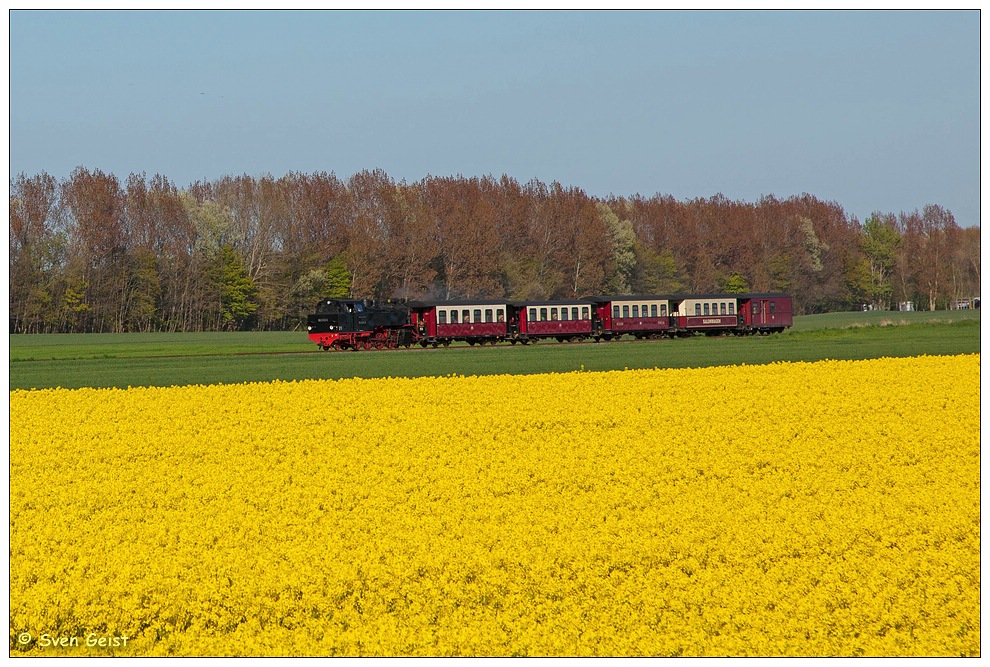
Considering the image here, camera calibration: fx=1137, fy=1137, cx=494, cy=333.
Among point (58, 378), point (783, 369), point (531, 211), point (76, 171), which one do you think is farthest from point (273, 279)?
point (783, 369)

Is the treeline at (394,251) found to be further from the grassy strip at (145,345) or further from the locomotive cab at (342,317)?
the locomotive cab at (342,317)

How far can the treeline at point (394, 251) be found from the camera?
77.6 m

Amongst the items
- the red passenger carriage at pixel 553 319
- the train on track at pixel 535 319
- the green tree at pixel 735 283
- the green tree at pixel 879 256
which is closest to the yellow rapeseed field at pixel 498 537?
the train on track at pixel 535 319

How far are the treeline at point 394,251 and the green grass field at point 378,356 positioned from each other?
1096 centimetres

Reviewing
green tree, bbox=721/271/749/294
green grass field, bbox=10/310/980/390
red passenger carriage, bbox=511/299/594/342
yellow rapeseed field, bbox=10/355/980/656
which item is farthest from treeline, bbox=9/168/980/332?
yellow rapeseed field, bbox=10/355/980/656

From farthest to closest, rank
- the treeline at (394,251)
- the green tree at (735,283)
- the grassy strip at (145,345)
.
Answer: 1. the green tree at (735,283)
2. the treeline at (394,251)
3. the grassy strip at (145,345)

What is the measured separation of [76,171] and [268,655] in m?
78.7

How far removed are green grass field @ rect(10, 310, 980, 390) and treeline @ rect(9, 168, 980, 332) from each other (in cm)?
1096

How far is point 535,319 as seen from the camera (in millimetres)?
61406

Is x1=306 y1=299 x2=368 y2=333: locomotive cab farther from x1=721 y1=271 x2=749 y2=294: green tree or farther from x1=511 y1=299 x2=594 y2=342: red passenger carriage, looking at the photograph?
x1=721 y1=271 x2=749 y2=294: green tree

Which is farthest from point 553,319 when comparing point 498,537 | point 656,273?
point 498,537

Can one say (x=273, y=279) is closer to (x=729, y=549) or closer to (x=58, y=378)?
(x=58, y=378)

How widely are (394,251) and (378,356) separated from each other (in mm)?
45215
